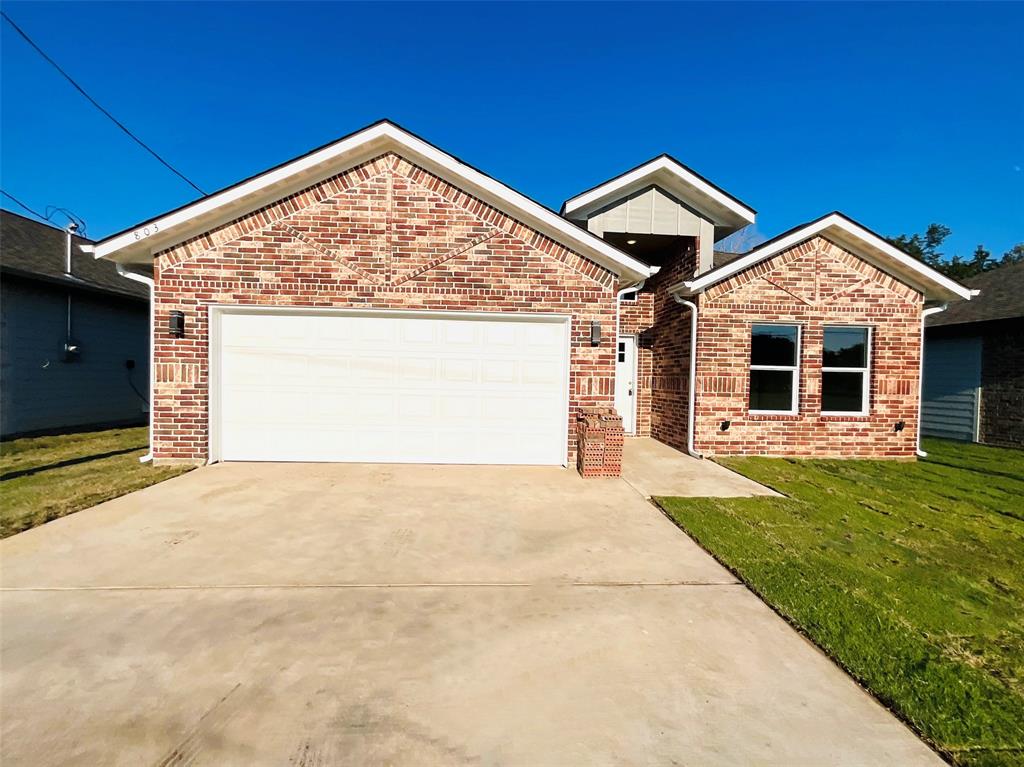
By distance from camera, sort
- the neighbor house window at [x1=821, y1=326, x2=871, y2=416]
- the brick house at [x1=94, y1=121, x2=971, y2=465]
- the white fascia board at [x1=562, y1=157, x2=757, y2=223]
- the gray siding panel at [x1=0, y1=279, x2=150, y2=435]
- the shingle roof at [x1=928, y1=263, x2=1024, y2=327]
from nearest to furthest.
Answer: the brick house at [x1=94, y1=121, x2=971, y2=465]
the neighbor house window at [x1=821, y1=326, x2=871, y2=416]
the white fascia board at [x1=562, y1=157, x2=757, y2=223]
the gray siding panel at [x1=0, y1=279, x2=150, y2=435]
the shingle roof at [x1=928, y1=263, x2=1024, y2=327]

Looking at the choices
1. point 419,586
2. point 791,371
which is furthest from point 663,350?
point 419,586

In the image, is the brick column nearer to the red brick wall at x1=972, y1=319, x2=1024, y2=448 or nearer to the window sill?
the window sill

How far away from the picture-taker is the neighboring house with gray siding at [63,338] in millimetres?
10578

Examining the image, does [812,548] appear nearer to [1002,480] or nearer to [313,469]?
[1002,480]

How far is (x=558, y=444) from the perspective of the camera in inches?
321

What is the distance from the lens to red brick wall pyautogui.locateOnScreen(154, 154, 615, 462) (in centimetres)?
770

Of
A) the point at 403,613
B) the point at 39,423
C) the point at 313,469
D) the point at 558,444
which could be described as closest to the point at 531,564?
the point at 403,613

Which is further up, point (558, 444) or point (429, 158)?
point (429, 158)

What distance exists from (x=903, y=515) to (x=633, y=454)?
4.25 m

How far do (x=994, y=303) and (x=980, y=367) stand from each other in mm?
1838

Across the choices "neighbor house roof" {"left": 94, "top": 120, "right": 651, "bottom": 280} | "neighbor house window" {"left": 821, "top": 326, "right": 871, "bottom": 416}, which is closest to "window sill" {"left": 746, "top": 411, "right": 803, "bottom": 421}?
"neighbor house window" {"left": 821, "top": 326, "right": 871, "bottom": 416}

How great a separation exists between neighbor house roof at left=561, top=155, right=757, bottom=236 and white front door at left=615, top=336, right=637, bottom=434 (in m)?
3.25

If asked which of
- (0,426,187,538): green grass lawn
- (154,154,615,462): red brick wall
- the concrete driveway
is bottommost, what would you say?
the concrete driveway

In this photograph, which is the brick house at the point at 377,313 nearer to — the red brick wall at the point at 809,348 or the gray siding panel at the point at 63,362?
the red brick wall at the point at 809,348
